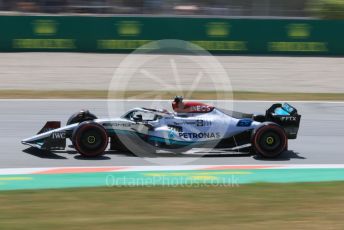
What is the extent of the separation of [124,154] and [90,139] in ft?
2.44

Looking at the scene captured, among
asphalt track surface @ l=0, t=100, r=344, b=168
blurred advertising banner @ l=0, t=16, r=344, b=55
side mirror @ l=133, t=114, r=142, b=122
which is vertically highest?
blurred advertising banner @ l=0, t=16, r=344, b=55

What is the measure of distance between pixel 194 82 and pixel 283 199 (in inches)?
474

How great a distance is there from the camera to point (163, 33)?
78.3 ft

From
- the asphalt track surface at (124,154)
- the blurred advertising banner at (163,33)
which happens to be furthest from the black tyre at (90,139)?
the blurred advertising banner at (163,33)

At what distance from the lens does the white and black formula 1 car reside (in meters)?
9.57

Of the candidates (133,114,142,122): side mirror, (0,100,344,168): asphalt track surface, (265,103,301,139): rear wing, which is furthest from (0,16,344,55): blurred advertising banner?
(133,114,142,122): side mirror

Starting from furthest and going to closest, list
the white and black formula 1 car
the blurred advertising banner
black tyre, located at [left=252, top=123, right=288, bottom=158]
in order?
the blurred advertising banner → black tyre, located at [left=252, top=123, right=288, bottom=158] → the white and black formula 1 car

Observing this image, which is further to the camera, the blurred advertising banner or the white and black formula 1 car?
the blurred advertising banner

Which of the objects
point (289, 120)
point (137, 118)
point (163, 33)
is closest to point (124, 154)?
point (137, 118)

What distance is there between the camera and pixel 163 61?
23.1m

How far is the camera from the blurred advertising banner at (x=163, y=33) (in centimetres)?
2339

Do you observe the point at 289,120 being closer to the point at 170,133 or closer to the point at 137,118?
the point at 170,133

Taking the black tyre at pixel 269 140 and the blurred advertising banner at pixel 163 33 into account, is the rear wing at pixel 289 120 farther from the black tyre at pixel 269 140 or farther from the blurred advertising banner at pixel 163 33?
the blurred advertising banner at pixel 163 33

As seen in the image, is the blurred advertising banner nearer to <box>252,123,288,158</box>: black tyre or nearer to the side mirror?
the side mirror
